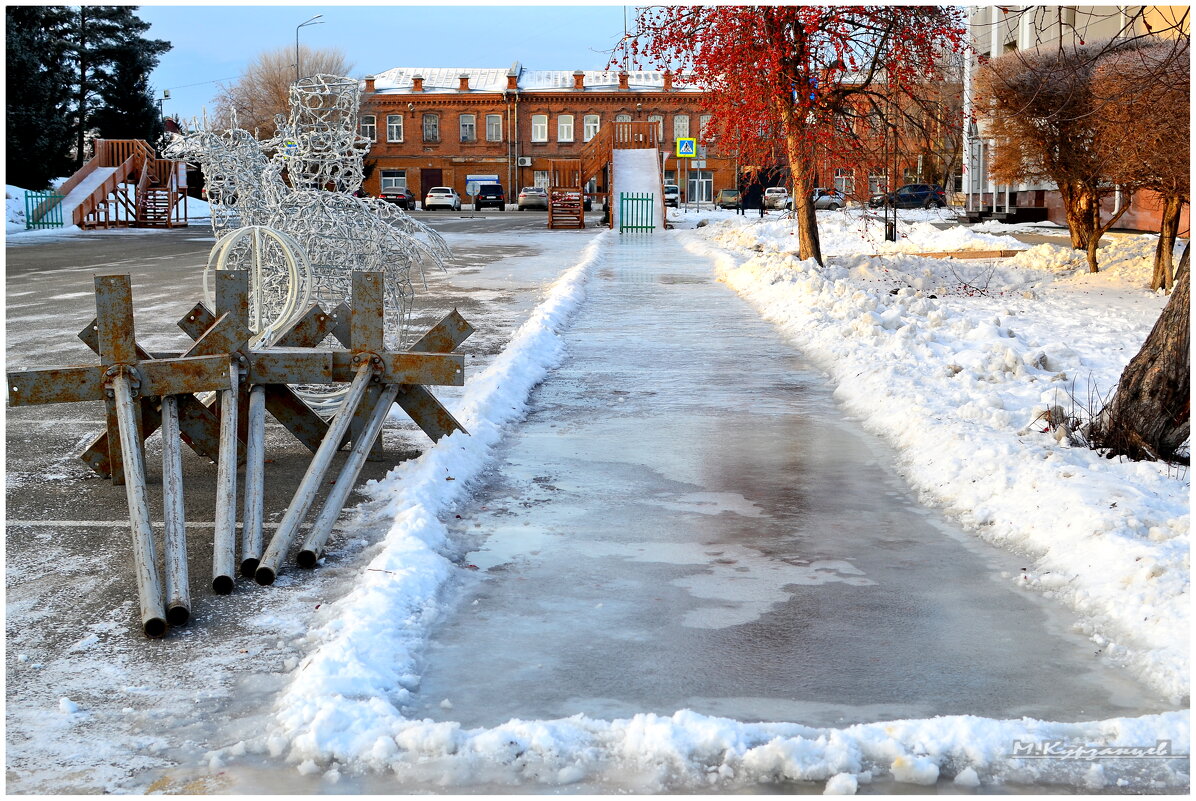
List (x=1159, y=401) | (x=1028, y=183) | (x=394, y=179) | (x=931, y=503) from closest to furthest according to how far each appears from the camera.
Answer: (x=931, y=503) → (x=1159, y=401) → (x=1028, y=183) → (x=394, y=179)

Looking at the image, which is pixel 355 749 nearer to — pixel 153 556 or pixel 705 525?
pixel 153 556

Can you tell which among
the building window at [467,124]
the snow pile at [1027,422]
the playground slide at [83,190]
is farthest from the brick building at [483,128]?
the snow pile at [1027,422]

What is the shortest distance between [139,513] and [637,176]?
136 ft

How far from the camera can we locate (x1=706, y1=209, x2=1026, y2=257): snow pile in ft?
84.9

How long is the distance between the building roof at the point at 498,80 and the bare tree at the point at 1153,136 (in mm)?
63783

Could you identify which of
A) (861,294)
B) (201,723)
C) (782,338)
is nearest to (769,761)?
(201,723)

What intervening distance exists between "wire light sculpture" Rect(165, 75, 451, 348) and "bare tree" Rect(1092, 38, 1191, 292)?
359 inches

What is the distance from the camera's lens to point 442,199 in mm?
67000

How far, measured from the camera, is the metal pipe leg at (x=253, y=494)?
16.8 feet

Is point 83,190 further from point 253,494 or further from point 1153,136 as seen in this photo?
point 253,494

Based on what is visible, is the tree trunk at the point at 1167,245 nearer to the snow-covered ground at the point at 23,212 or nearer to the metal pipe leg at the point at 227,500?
the metal pipe leg at the point at 227,500

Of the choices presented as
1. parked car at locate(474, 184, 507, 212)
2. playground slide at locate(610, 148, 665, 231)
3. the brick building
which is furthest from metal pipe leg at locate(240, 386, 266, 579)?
the brick building

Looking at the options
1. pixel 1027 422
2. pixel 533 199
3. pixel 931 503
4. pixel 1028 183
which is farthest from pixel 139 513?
pixel 533 199

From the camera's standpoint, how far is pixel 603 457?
24.3 feet
